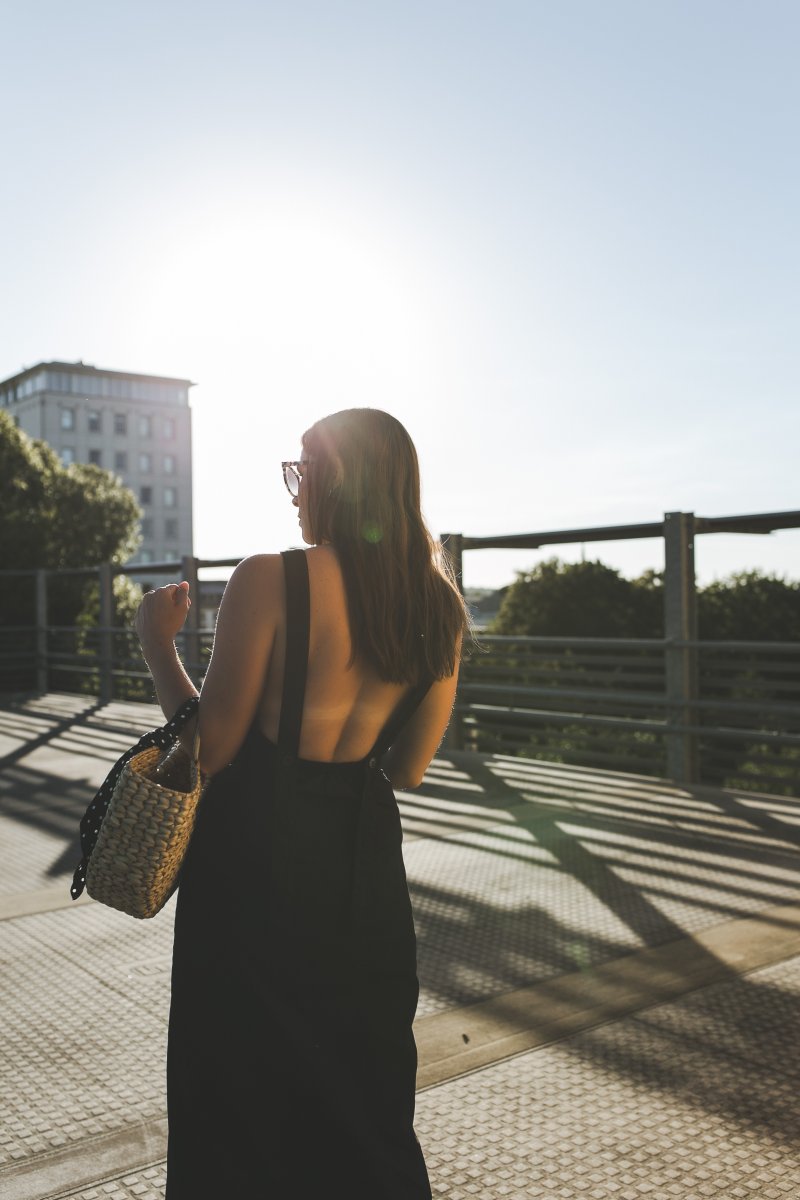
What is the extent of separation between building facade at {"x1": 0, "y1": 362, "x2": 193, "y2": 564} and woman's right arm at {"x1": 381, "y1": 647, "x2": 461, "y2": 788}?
90.2 meters

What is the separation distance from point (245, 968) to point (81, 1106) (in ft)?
4.45

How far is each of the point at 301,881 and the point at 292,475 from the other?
741 millimetres

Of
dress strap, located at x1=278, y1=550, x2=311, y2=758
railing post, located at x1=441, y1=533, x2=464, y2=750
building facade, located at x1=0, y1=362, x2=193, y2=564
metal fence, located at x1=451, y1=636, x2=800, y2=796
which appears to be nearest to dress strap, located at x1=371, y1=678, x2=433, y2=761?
dress strap, located at x1=278, y1=550, x2=311, y2=758

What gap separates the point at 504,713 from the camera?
8.48 metres

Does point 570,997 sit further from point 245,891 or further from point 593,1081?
point 245,891

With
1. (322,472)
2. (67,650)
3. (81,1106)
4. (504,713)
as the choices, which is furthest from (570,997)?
(67,650)

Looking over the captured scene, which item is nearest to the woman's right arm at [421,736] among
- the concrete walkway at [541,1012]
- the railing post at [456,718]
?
the concrete walkway at [541,1012]

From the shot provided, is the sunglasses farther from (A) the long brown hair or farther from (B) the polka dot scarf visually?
(B) the polka dot scarf

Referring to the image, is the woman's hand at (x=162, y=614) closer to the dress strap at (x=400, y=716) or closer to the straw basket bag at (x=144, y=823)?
the straw basket bag at (x=144, y=823)

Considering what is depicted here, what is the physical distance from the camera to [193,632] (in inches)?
447

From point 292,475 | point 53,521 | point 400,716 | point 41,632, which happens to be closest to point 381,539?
point 292,475

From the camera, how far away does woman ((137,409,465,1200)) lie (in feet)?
6.31

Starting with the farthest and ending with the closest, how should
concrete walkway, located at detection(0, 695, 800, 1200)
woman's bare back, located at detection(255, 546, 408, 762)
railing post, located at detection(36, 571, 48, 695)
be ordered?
railing post, located at detection(36, 571, 48, 695), concrete walkway, located at detection(0, 695, 800, 1200), woman's bare back, located at detection(255, 546, 408, 762)

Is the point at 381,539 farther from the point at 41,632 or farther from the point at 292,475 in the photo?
the point at 41,632
